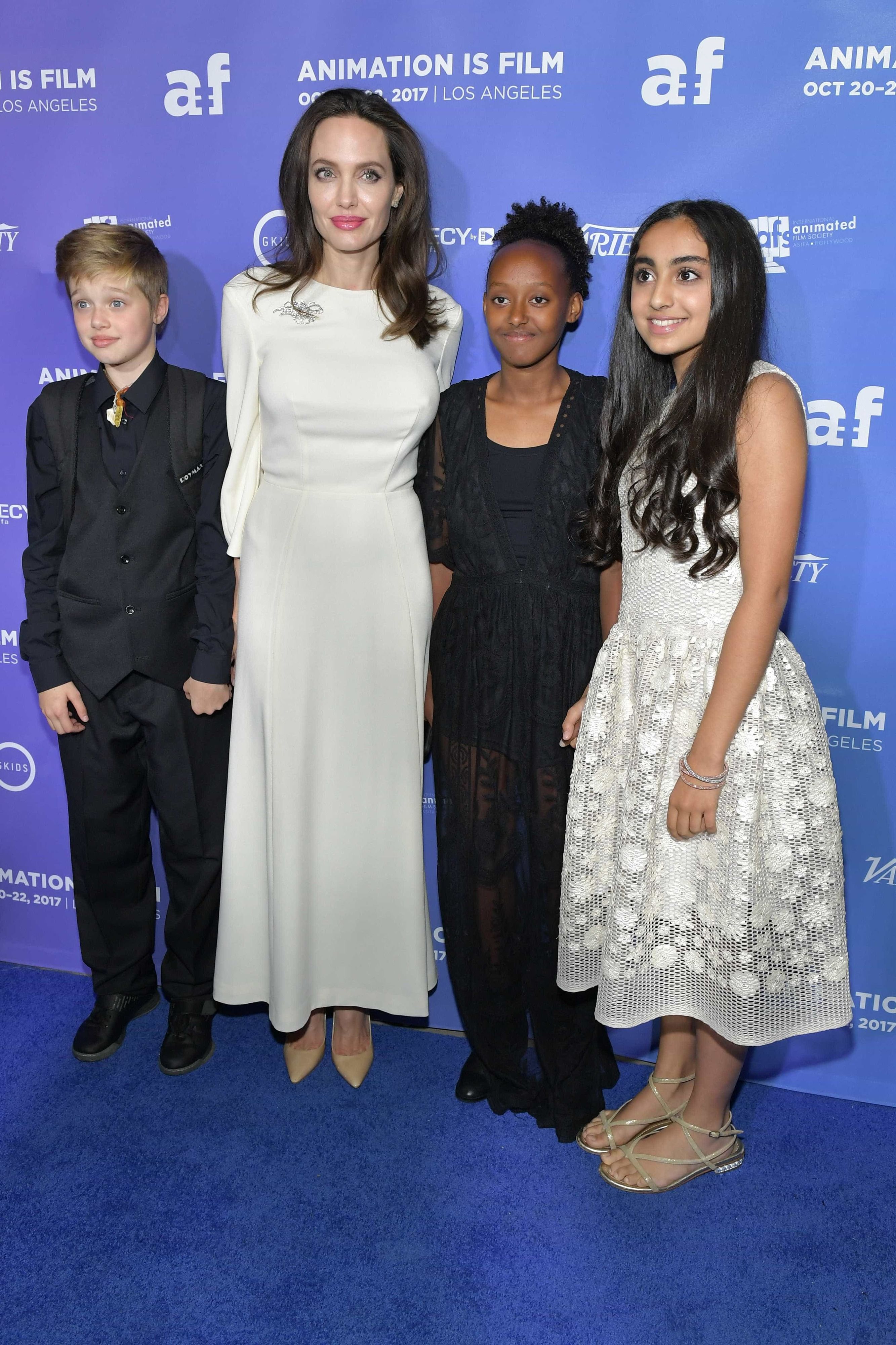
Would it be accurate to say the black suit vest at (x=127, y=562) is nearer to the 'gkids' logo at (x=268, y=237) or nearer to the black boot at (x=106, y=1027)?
the 'gkids' logo at (x=268, y=237)

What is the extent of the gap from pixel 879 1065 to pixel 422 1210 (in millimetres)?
1228

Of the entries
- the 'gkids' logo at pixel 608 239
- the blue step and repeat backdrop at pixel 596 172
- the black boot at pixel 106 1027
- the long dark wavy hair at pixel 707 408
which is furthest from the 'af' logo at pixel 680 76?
the black boot at pixel 106 1027

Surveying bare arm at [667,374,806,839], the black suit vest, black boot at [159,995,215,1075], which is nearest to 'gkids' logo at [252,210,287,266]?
the black suit vest

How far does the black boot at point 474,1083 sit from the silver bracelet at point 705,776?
1.07m

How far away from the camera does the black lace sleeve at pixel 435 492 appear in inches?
91.1

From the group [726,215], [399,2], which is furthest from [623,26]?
[726,215]

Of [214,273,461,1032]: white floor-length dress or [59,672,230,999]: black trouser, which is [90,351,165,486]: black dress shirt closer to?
[214,273,461,1032]: white floor-length dress

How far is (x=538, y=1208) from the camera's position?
7.30 feet

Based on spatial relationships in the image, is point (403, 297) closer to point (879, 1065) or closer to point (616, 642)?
point (616, 642)

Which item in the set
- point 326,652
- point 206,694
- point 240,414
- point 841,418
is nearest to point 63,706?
point 206,694

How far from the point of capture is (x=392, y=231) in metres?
2.28

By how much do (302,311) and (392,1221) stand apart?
1.91 meters

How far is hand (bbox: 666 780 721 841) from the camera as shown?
191cm

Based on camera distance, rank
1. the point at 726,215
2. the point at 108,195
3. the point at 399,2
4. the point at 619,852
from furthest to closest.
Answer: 1. the point at 108,195
2. the point at 399,2
3. the point at 619,852
4. the point at 726,215
